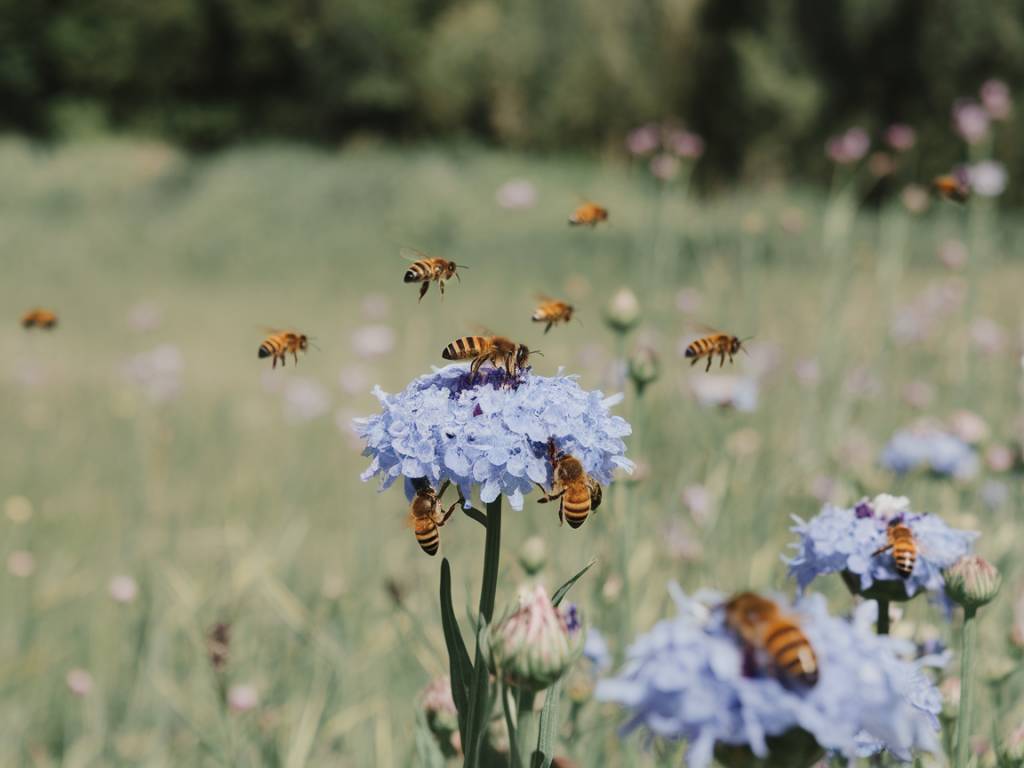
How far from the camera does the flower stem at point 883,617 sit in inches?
47.6

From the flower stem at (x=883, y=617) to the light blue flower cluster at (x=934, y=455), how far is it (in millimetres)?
1168

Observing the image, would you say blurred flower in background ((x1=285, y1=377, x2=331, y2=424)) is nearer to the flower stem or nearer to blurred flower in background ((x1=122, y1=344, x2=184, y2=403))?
blurred flower in background ((x1=122, y1=344, x2=184, y2=403))

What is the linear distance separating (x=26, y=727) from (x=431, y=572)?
121cm

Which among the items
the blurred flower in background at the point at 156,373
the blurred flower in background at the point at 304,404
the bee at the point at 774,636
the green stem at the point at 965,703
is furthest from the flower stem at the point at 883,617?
the blurred flower in background at the point at 304,404

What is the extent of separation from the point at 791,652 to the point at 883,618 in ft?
1.94

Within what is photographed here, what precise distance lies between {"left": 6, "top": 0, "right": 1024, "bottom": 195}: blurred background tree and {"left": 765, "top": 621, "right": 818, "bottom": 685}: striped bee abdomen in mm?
9768

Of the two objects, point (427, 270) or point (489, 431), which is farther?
point (427, 270)

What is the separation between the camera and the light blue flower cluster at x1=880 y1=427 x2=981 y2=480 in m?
2.31

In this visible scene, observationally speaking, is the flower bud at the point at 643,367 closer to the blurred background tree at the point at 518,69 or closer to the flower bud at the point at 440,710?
the flower bud at the point at 440,710

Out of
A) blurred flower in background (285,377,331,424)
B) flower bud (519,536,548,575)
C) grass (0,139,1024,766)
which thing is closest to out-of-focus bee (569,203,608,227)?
grass (0,139,1024,766)

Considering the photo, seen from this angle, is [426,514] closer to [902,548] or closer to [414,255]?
[902,548]

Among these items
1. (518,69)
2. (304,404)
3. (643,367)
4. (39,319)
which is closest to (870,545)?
(643,367)

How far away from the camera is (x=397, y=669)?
2455 mm

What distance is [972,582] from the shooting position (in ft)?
3.72
